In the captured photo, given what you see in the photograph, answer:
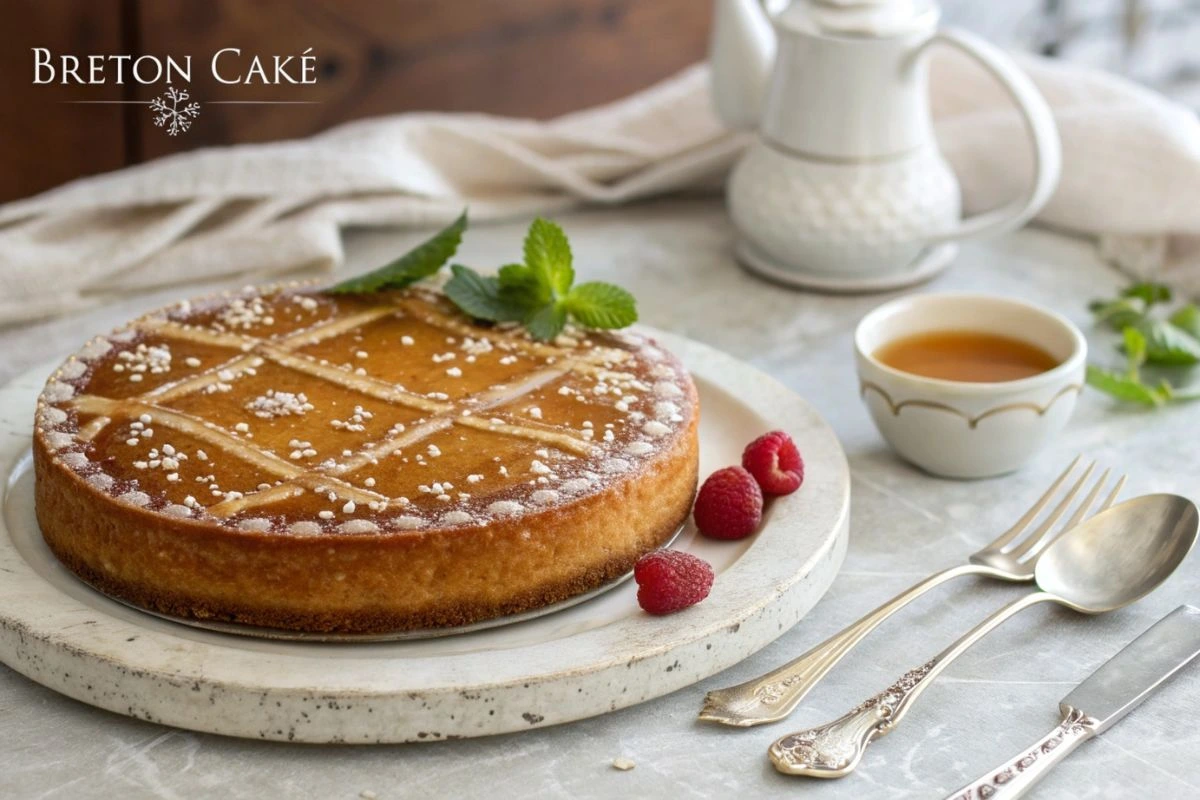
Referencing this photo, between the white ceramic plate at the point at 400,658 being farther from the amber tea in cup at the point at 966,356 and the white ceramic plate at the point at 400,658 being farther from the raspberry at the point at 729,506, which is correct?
the amber tea in cup at the point at 966,356

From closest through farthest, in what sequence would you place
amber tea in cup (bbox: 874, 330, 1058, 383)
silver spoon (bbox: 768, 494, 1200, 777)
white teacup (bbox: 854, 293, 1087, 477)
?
1. silver spoon (bbox: 768, 494, 1200, 777)
2. white teacup (bbox: 854, 293, 1087, 477)
3. amber tea in cup (bbox: 874, 330, 1058, 383)

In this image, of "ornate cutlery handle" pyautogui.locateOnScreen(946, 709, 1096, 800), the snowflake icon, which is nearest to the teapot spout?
the snowflake icon

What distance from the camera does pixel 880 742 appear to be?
1.57m

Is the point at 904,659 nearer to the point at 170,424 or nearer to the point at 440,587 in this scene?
the point at 440,587

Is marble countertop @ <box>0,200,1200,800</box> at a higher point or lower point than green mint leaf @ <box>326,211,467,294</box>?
lower

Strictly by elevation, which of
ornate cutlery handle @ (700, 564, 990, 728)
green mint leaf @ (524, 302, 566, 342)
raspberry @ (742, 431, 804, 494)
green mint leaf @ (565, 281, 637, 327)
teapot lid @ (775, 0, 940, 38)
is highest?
teapot lid @ (775, 0, 940, 38)

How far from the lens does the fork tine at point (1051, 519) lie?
6.29 feet

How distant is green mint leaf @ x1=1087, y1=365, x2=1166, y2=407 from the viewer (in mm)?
2363

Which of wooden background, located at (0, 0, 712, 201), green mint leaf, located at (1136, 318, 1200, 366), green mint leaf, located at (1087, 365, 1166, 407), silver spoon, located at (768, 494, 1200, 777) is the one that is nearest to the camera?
silver spoon, located at (768, 494, 1200, 777)

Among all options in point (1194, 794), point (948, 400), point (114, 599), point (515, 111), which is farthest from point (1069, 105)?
point (114, 599)

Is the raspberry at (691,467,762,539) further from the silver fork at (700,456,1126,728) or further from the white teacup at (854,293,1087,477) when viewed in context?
the white teacup at (854,293,1087,477)

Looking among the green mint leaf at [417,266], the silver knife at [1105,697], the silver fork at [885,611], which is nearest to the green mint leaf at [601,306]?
the green mint leaf at [417,266]

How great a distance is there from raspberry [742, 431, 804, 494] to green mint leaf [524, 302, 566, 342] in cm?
35

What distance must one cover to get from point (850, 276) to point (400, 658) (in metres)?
1.54
